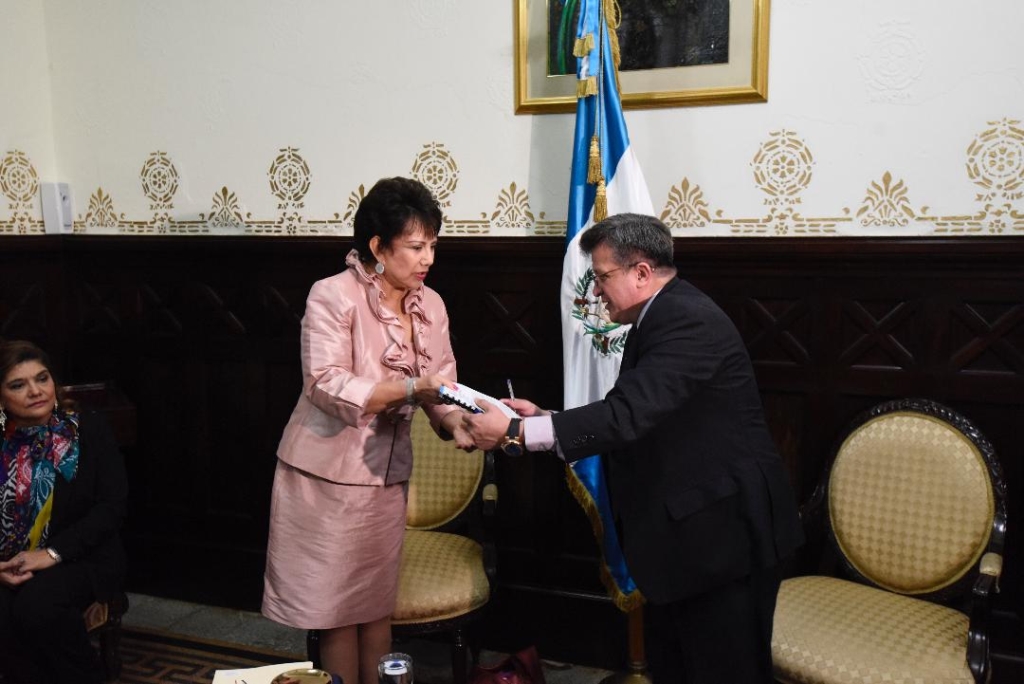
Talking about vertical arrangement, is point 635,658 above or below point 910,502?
below

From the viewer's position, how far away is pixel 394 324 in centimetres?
252

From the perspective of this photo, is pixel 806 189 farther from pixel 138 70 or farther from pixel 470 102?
pixel 138 70

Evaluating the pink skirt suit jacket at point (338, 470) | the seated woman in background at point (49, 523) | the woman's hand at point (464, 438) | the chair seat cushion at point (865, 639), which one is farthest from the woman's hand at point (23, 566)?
the chair seat cushion at point (865, 639)

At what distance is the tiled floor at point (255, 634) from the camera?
3.39m

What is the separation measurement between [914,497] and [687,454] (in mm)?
1066

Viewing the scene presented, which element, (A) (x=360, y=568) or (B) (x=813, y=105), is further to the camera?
(B) (x=813, y=105)

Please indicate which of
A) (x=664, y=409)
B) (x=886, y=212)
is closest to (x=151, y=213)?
(x=664, y=409)

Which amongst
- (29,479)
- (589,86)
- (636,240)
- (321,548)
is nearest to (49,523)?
(29,479)

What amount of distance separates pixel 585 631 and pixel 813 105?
213 centimetres

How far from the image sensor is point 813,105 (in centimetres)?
297

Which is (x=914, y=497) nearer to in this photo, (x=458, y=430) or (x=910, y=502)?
(x=910, y=502)

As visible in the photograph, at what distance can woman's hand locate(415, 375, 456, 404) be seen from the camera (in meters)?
2.36

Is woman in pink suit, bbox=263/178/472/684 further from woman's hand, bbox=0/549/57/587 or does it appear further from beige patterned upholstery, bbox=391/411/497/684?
woman's hand, bbox=0/549/57/587

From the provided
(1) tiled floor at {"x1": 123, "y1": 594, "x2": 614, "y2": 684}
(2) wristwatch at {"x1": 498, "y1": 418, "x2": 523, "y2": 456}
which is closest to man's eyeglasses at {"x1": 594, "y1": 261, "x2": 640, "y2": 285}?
(2) wristwatch at {"x1": 498, "y1": 418, "x2": 523, "y2": 456}
